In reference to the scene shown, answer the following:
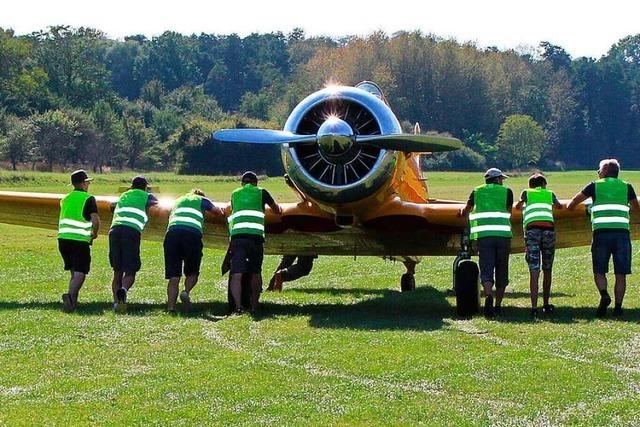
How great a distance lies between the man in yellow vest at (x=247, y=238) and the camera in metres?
14.1

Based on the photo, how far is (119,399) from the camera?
27.7 ft

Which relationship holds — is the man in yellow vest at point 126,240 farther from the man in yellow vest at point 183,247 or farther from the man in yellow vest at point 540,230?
the man in yellow vest at point 540,230

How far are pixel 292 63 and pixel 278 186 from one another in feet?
357

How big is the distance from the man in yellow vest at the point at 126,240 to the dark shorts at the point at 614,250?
19.4 ft

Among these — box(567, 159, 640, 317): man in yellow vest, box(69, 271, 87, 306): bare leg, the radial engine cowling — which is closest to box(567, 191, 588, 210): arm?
box(567, 159, 640, 317): man in yellow vest

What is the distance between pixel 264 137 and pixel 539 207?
371cm

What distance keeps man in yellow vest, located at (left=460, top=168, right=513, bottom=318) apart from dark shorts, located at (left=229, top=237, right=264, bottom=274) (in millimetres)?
2811

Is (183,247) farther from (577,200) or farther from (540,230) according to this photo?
(577,200)

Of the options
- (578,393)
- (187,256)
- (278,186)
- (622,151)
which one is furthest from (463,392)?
(622,151)

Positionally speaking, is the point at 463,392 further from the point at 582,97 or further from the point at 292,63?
the point at 292,63

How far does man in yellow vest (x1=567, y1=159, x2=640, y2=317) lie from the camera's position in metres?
13.5

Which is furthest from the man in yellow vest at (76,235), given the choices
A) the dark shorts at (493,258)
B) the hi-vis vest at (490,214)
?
the dark shorts at (493,258)

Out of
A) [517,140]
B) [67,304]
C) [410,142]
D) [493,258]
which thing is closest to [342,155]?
[410,142]

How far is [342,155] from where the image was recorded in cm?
1381
